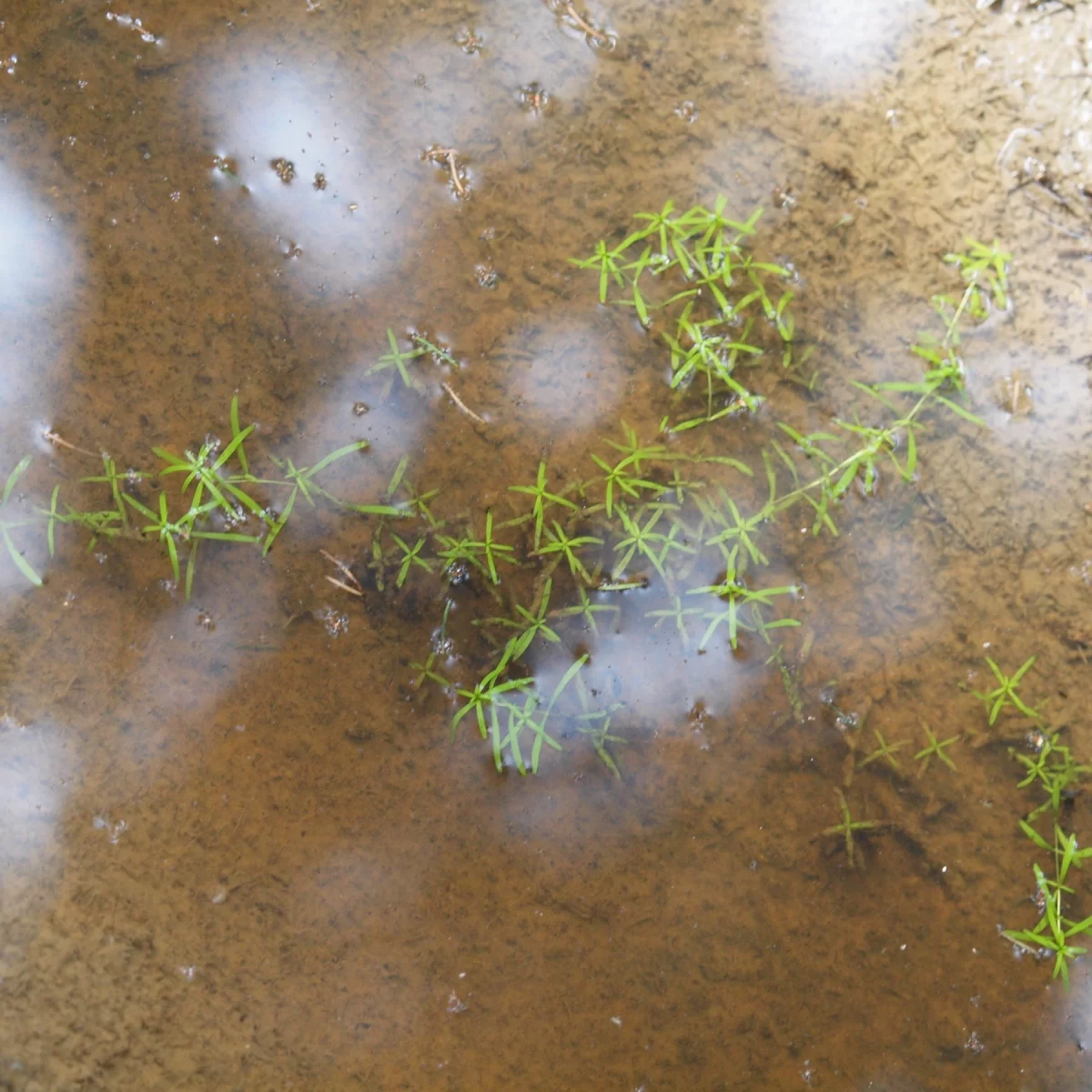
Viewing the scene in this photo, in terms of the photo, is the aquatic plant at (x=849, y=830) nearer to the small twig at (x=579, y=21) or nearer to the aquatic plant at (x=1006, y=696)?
the aquatic plant at (x=1006, y=696)

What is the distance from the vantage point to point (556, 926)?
2336 millimetres

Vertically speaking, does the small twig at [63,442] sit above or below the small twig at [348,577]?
above

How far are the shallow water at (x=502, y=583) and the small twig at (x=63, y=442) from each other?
0.06 ft

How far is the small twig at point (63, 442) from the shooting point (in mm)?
2451

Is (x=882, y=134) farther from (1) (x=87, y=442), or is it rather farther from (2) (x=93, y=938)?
(2) (x=93, y=938)

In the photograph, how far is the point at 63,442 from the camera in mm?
2453

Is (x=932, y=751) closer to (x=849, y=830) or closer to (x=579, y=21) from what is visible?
(x=849, y=830)

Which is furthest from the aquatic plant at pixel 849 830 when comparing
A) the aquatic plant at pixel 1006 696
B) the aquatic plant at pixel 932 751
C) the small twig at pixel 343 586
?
the small twig at pixel 343 586

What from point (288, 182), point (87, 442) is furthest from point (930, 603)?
point (87, 442)

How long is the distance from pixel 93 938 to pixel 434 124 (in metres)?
2.58

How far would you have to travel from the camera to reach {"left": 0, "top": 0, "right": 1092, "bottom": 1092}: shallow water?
2.34m

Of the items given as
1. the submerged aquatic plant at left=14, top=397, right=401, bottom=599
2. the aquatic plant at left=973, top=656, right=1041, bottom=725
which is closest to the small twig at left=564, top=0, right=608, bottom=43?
the submerged aquatic plant at left=14, top=397, right=401, bottom=599

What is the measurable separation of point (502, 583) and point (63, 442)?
1361 millimetres

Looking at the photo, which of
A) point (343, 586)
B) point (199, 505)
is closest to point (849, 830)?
point (343, 586)
